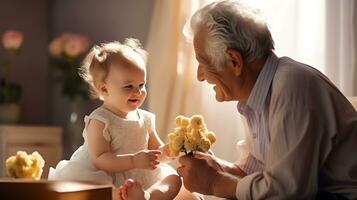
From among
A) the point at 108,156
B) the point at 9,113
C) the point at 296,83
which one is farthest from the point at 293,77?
the point at 9,113

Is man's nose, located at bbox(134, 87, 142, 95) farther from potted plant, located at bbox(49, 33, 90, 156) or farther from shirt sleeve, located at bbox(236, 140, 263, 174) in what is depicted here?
potted plant, located at bbox(49, 33, 90, 156)

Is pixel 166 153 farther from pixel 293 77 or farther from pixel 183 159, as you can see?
pixel 293 77

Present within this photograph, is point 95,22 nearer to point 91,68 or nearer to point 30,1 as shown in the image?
point 30,1

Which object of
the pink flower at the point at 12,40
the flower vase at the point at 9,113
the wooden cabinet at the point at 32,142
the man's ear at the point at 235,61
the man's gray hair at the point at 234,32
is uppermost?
the man's gray hair at the point at 234,32

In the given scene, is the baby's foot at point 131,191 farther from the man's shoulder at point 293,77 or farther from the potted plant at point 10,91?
the potted plant at point 10,91

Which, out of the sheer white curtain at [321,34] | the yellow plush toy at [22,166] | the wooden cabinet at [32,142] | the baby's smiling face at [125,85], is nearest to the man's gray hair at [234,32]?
the baby's smiling face at [125,85]

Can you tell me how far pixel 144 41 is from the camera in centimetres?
360

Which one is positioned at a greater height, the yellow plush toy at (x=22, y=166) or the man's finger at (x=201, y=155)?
the man's finger at (x=201, y=155)

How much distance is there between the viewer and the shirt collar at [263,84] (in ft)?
5.54

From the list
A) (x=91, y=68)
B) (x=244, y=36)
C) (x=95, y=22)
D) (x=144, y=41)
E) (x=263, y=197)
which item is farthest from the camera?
(x=95, y=22)

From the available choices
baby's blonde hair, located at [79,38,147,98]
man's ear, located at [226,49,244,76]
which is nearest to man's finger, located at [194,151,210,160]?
man's ear, located at [226,49,244,76]

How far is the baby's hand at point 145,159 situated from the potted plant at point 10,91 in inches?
82.6

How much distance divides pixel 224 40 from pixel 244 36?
2.1 inches

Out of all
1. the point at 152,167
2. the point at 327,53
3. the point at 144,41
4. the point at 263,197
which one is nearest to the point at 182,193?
the point at 152,167
